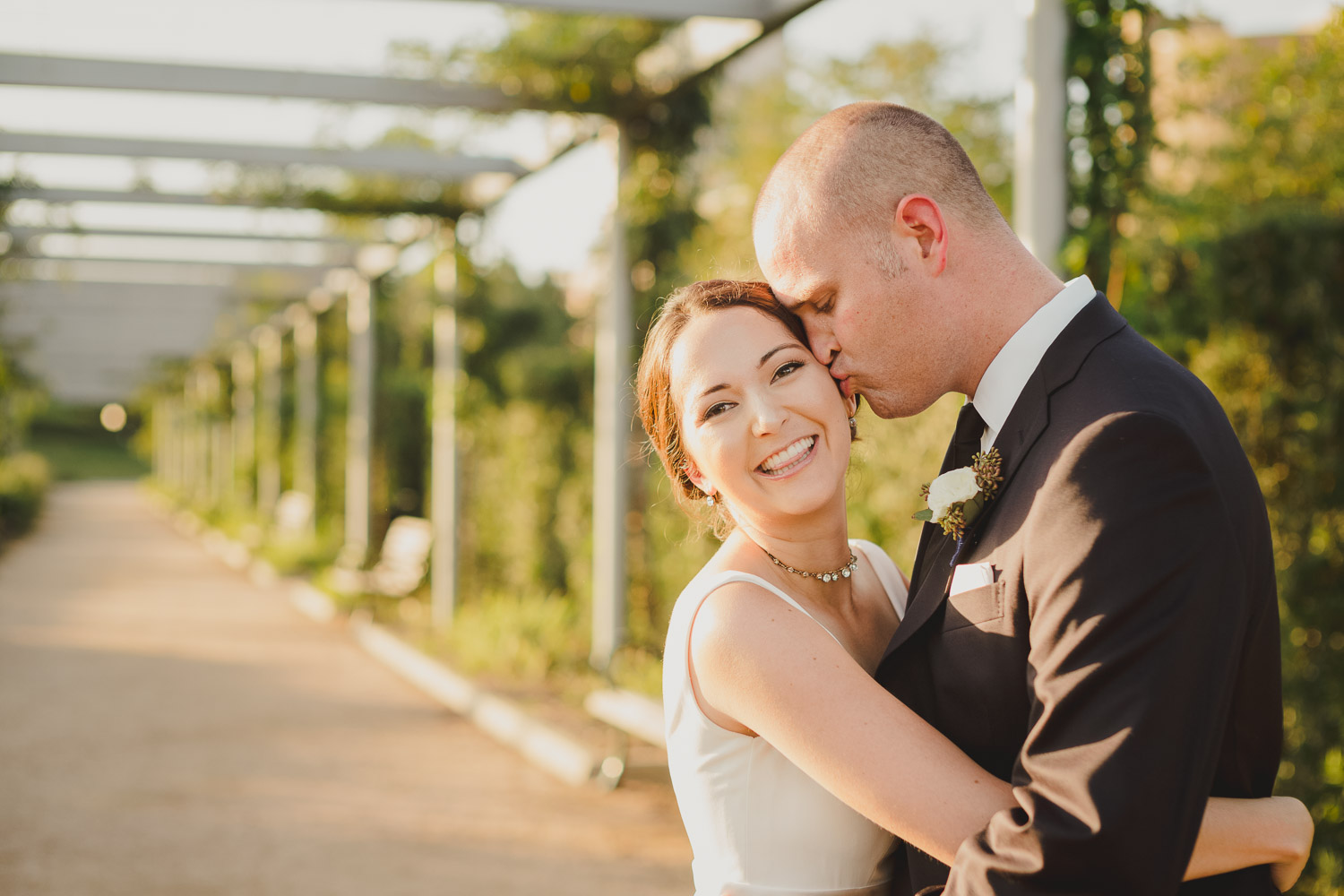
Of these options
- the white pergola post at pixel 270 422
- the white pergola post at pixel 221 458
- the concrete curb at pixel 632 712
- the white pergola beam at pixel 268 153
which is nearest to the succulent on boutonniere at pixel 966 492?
the concrete curb at pixel 632 712

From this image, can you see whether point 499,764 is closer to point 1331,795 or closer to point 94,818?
point 94,818

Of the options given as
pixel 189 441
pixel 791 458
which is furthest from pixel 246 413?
pixel 791 458

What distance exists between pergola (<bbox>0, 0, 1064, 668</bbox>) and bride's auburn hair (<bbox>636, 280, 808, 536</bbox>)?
4.23 feet

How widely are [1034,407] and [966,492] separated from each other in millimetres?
157

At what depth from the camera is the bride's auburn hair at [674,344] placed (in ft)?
7.46

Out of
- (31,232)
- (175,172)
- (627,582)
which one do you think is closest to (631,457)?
(627,582)

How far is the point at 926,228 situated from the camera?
74.5 inches

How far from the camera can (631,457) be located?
789 cm

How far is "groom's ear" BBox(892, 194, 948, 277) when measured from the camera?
1.87m

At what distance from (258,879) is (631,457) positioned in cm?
340

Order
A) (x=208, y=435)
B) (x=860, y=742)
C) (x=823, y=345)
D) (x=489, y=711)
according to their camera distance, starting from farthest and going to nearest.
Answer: (x=208, y=435), (x=489, y=711), (x=823, y=345), (x=860, y=742)

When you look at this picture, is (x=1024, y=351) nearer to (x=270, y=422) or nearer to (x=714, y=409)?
(x=714, y=409)

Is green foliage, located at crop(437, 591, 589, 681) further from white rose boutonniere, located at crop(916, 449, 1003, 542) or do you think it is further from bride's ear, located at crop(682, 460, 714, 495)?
white rose boutonniere, located at crop(916, 449, 1003, 542)

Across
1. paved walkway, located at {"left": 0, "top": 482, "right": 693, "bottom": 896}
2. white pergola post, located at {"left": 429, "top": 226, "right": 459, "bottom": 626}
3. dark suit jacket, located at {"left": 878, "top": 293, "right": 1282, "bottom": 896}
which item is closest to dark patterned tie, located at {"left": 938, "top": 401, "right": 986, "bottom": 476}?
dark suit jacket, located at {"left": 878, "top": 293, "right": 1282, "bottom": 896}
